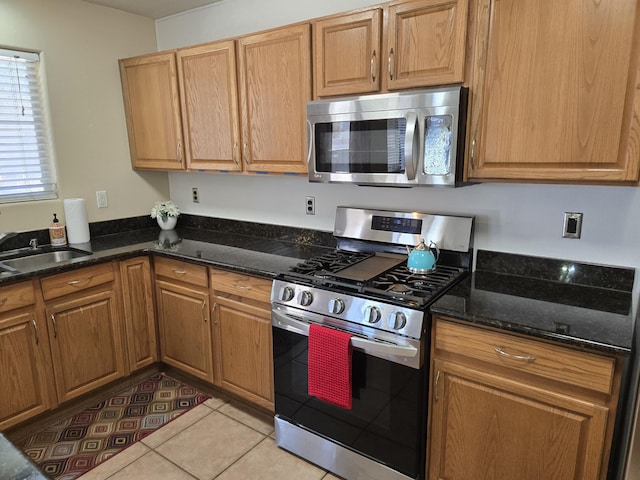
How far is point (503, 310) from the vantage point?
5.30 ft

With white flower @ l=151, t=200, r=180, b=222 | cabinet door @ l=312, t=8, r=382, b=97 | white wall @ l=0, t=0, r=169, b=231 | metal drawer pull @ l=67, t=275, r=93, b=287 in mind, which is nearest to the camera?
cabinet door @ l=312, t=8, r=382, b=97

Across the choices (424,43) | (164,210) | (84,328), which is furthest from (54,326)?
(424,43)

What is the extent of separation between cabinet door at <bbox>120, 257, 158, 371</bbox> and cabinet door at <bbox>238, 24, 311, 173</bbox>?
38.3 inches

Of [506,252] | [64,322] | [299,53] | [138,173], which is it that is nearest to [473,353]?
[506,252]

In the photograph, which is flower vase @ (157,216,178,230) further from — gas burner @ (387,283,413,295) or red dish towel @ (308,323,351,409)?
gas burner @ (387,283,413,295)

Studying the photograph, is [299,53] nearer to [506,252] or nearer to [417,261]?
[417,261]

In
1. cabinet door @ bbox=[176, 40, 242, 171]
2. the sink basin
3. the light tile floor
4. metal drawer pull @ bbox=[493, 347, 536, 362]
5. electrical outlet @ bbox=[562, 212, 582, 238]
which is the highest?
cabinet door @ bbox=[176, 40, 242, 171]

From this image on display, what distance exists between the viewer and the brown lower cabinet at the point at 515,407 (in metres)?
1.42

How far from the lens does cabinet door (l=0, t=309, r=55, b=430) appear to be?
7.12ft

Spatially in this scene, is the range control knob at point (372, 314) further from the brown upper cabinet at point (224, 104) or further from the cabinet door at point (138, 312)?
the cabinet door at point (138, 312)

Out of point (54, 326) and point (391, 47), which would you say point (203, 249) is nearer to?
point (54, 326)

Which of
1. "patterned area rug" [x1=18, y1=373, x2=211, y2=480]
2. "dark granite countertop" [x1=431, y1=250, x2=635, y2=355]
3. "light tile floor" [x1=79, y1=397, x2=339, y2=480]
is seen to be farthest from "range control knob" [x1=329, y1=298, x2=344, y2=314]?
"patterned area rug" [x1=18, y1=373, x2=211, y2=480]

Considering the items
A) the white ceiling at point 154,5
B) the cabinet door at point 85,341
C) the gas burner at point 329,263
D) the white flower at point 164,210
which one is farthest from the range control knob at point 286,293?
the white ceiling at point 154,5

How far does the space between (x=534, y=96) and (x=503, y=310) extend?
2.67 feet
